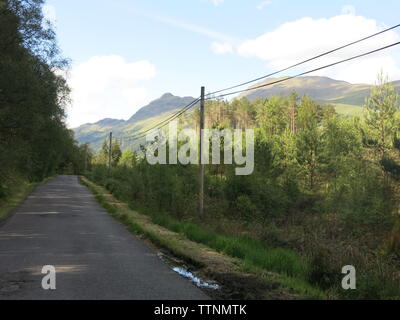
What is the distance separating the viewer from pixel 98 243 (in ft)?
42.8

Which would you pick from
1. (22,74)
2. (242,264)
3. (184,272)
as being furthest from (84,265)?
(22,74)

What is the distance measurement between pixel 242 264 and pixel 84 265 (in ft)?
12.4

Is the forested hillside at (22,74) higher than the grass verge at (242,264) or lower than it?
higher

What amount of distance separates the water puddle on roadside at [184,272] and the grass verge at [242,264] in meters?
0.25

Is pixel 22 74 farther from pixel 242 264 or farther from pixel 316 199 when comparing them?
pixel 316 199

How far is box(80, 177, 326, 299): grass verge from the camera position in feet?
24.3

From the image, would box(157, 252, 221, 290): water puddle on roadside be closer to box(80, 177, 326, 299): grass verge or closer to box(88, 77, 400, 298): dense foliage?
box(80, 177, 326, 299): grass verge

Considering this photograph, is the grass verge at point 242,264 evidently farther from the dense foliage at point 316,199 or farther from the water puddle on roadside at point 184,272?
the dense foliage at point 316,199

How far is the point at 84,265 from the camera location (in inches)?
375

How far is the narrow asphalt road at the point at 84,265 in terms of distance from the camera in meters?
7.12

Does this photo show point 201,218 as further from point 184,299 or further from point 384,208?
point 184,299

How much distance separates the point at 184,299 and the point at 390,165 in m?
27.8

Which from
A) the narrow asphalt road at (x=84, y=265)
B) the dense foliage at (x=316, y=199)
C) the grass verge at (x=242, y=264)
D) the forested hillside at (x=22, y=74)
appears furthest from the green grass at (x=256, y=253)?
the forested hillside at (x=22, y=74)

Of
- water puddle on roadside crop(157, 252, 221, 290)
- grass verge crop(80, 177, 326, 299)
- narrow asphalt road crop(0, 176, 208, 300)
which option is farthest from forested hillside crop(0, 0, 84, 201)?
water puddle on roadside crop(157, 252, 221, 290)
